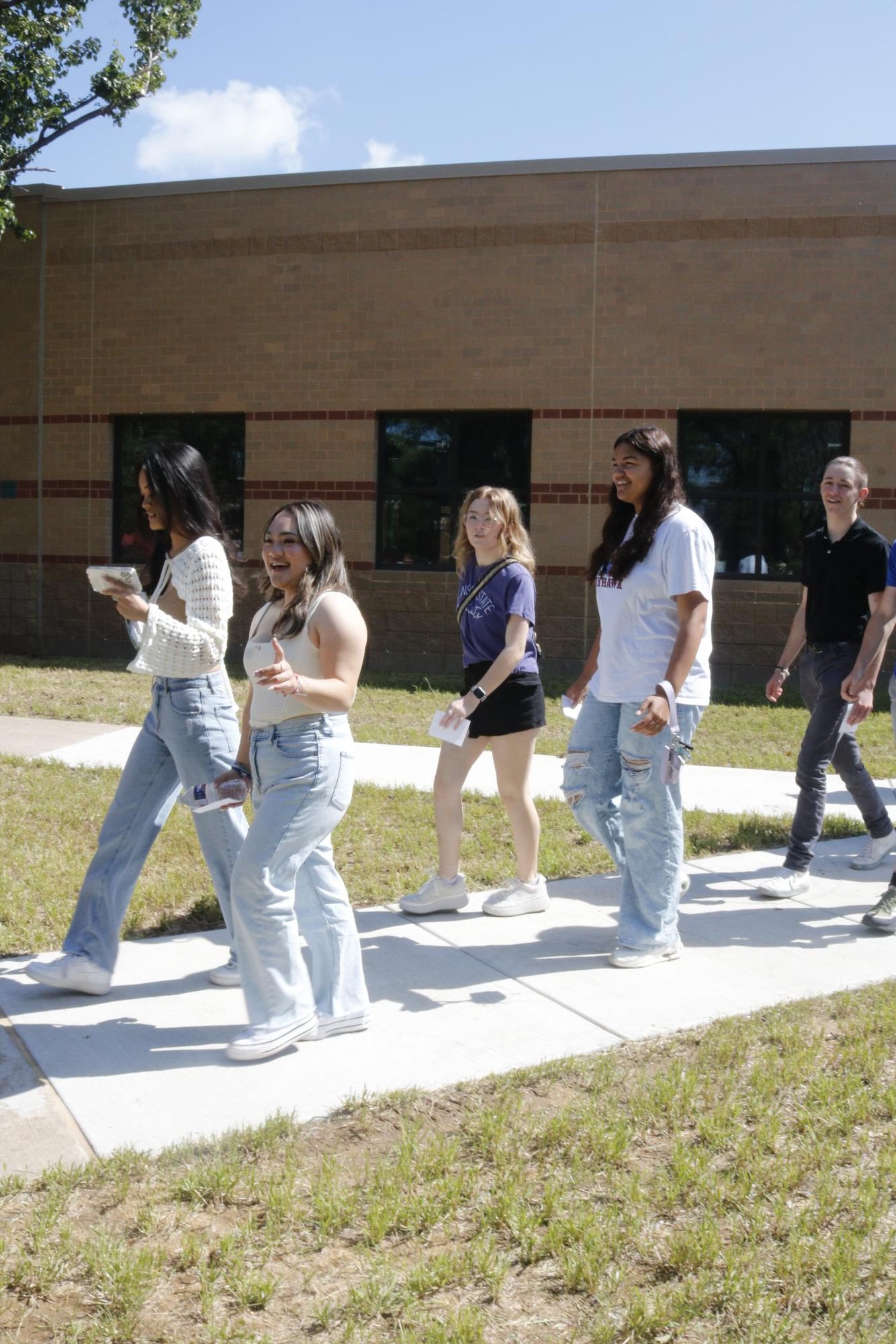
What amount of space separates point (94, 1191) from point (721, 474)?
41.0 feet

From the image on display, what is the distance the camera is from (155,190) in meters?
15.6

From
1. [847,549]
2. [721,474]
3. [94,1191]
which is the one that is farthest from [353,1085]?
[721,474]

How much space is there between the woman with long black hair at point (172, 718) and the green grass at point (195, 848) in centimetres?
80

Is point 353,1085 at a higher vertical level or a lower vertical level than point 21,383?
lower

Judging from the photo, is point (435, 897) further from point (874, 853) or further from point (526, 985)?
point (874, 853)

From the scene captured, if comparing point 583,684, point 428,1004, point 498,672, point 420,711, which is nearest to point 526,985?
point 428,1004

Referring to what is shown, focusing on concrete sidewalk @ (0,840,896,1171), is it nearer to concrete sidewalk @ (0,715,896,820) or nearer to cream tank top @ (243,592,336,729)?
cream tank top @ (243,592,336,729)

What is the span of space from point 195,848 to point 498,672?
7.69 ft

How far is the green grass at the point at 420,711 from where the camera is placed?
9.99 m

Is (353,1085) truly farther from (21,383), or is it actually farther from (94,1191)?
(21,383)

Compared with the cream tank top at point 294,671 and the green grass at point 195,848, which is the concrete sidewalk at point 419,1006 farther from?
the cream tank top at point 294,671

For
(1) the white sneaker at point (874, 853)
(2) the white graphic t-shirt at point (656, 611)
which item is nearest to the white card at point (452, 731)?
(2) the white graphic t-shirt at point (656, 611)

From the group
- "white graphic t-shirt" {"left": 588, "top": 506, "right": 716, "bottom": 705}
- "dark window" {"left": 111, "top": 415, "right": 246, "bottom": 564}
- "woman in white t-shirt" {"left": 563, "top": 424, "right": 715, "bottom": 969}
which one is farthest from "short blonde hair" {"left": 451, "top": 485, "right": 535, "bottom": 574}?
"dark window" {"left": 111, "top": 415, "right": 246, "bottom": 564}

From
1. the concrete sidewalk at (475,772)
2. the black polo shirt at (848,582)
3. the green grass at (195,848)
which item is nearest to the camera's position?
the green grass at (195,848)
